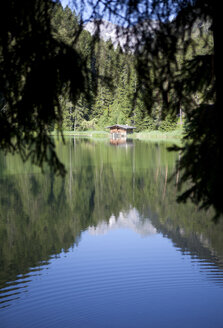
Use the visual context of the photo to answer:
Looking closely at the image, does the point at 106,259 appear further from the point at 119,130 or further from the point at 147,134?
the point at 119,130

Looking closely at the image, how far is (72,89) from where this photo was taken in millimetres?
3592

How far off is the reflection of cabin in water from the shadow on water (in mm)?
44006

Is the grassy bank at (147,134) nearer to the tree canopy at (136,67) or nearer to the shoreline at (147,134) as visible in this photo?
the shoreline at (147,134)

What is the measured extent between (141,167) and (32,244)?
16866mm

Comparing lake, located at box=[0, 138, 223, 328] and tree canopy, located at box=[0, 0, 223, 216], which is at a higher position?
tree canopy, located at box=[0, 0, 223, 216]

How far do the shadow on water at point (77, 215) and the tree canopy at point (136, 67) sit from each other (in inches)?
36.3

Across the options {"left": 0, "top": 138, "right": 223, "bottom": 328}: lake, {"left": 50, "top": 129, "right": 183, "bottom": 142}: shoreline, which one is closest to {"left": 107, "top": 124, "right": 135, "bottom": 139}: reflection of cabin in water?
{"left": 50, "top": 129, "right": 183, "bottom": 142}: shoreline

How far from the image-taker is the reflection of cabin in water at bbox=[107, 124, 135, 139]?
70050mm

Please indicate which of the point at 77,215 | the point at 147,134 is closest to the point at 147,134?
the point at 147,134

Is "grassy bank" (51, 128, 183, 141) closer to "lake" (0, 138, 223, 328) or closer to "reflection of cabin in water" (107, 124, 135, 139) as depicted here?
"reflection of cabin in water" (107, 124, 135, 139)

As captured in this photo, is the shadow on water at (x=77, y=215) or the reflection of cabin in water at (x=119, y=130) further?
the reflection of cabin in water at (x=119, y=130)

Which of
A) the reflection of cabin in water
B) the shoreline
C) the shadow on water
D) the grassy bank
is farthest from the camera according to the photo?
the reflection of cabin in water

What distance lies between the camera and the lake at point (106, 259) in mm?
6824

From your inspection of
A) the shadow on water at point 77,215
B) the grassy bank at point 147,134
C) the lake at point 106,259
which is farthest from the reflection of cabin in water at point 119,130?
the lake at point 106,259
